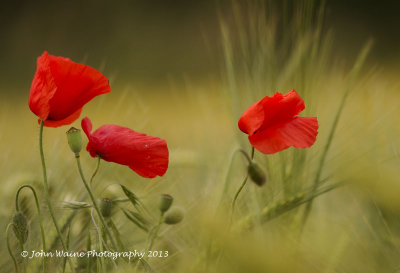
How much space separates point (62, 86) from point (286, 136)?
7 cm

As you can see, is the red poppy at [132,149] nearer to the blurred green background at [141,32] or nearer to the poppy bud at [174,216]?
the poppy bud at [174,216]

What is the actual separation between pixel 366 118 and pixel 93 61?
3.17ft

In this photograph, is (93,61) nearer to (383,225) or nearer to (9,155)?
(9,155)

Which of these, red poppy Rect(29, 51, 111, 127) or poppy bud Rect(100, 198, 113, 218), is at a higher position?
red poppy Rect(29, 51, 111, 127)

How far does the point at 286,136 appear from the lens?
0.18m

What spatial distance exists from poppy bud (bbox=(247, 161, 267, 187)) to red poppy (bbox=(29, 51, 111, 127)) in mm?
55

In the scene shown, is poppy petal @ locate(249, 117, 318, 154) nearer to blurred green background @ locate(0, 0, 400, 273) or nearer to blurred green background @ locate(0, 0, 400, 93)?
blurred green background @ locate(0, 0, 400, 273)

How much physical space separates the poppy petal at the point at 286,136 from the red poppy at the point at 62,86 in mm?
51

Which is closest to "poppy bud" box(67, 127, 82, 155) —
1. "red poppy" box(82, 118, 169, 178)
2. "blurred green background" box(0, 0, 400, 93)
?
"red poppy" box(82, 118, 169, 178)

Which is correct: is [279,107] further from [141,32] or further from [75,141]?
[141,32]

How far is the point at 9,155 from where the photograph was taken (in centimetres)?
28

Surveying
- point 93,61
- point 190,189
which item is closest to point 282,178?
point 190,189

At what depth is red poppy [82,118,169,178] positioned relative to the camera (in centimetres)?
18

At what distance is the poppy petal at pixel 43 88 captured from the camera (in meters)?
0.18
